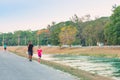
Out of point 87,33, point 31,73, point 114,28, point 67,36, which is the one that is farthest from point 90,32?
point 31,73

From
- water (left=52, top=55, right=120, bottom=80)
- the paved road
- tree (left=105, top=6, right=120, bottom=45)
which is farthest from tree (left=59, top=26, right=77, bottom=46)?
the paved road

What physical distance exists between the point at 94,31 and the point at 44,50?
21.5 meters

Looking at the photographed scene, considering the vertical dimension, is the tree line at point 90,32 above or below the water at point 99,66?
above

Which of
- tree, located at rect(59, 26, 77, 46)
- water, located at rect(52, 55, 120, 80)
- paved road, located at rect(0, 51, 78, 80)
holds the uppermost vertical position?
tree, located at rect(59, 26, 77, 46)

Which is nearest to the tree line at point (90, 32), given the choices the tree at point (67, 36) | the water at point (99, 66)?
the tree at point (67, 36)

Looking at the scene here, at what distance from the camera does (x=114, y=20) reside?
344ft

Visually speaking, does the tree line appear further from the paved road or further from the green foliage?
the paved road

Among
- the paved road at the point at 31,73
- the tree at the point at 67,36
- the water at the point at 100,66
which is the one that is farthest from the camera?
the tree at the point at 67,36

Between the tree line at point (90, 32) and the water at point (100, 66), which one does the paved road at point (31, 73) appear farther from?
the tree line at point (90, 32)

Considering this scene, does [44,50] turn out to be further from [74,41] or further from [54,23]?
[54,23]

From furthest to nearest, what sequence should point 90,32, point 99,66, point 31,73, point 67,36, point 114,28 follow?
1. point 67,36
2. point 90,32
3. point 114,28
4. point 99,66
5. point 31,73

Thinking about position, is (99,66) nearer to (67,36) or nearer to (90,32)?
(90,32)

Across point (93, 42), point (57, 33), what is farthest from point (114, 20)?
point (57, 33)

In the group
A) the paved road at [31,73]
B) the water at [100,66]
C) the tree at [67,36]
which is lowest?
the water at [100,66]
